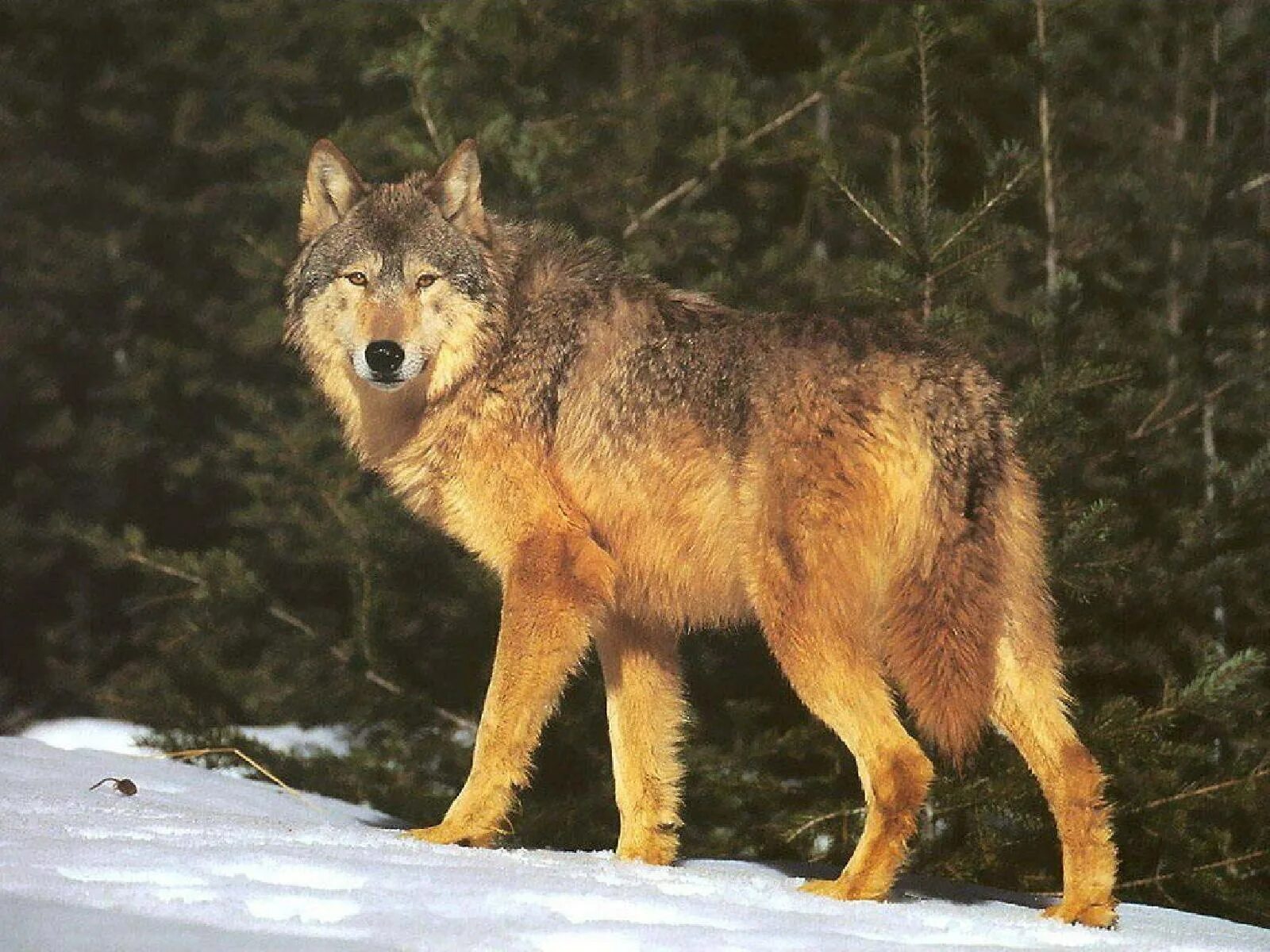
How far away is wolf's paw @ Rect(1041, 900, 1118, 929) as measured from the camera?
5148 mm

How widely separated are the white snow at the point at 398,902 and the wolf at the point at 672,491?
0.42 m

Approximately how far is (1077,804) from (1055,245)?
3.77 meters

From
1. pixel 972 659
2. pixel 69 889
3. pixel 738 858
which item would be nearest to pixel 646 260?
pixel 738 858

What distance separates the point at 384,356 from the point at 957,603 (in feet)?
7.49

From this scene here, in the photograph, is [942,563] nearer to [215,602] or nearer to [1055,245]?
[1055,245]

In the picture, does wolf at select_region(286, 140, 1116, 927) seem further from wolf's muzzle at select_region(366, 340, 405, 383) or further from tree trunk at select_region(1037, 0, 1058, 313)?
tree trunk at select_region(1037, 0, 1058, 313)

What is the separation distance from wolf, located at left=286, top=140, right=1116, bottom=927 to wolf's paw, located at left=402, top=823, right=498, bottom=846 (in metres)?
0.01

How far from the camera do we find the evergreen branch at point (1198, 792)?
7.07 metres

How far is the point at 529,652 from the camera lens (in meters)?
5.92

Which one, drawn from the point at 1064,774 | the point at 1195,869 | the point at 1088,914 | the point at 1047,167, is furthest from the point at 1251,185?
the point at 1088,914

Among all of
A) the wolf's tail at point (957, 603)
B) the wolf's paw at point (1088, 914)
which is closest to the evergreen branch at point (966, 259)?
the wolf's tail at point (957, 603)

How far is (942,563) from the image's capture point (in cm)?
550

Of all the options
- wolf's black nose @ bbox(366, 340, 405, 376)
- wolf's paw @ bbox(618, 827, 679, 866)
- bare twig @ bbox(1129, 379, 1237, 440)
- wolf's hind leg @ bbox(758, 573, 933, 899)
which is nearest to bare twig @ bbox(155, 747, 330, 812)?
wolf's paw @ bbox(618, 827, 679, 866)

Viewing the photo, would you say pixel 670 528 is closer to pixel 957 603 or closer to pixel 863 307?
pixel 957 603
